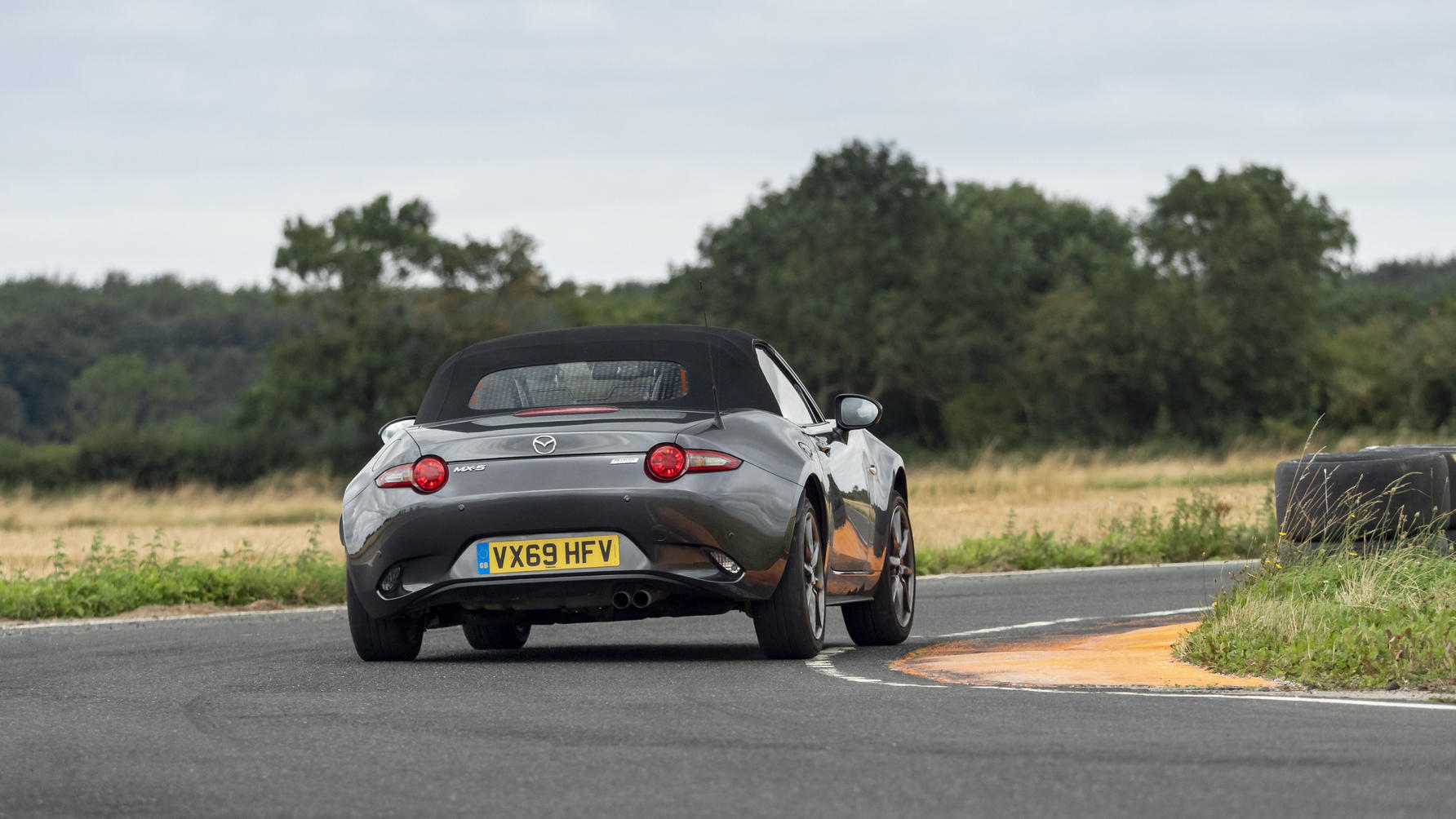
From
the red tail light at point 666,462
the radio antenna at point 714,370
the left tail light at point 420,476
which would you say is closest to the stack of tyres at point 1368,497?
the radio antenna at point 714,370

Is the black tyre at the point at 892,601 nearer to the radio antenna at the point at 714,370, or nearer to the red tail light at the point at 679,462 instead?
the radio antenna at the point at 714,370

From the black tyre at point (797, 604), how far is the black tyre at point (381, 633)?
1638mm

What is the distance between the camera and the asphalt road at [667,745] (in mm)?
5410

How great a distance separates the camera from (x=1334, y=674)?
317 inches

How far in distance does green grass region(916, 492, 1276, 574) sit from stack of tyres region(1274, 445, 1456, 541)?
8.04 metres

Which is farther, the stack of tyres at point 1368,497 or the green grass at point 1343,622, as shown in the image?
the stack of tyres at point 1368,497

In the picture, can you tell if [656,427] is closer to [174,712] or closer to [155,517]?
[174,712]

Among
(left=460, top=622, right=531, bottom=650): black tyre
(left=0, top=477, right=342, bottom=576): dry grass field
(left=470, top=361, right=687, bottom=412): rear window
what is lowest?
(left=0, top=477, right=342, bottom=576): dry grass field

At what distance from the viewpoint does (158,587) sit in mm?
15836

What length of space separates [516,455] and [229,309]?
120768 millimetres

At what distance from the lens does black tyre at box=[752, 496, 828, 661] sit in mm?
9148

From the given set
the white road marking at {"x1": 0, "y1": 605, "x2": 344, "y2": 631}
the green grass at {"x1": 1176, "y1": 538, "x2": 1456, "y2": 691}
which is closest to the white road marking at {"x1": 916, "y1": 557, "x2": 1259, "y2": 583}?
the white road marking at {"x1": 0, "y1": 605, "x2": 344, "y2": 631}

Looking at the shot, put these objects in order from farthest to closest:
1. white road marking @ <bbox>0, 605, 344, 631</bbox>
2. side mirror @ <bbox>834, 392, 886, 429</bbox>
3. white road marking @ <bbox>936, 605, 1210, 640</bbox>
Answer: white road marking @ <bbox>0, 605, 344, 631</bbox>, white road marking @ <bbox>936, 605, 1210, 640</bbox>, side mirror @ <bbox>834, 392, 886, 429</bbox>

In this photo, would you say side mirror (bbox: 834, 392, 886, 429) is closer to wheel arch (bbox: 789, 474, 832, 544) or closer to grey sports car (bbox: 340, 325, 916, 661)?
grey sports car (bbox: 340, 325, 916, 661)
